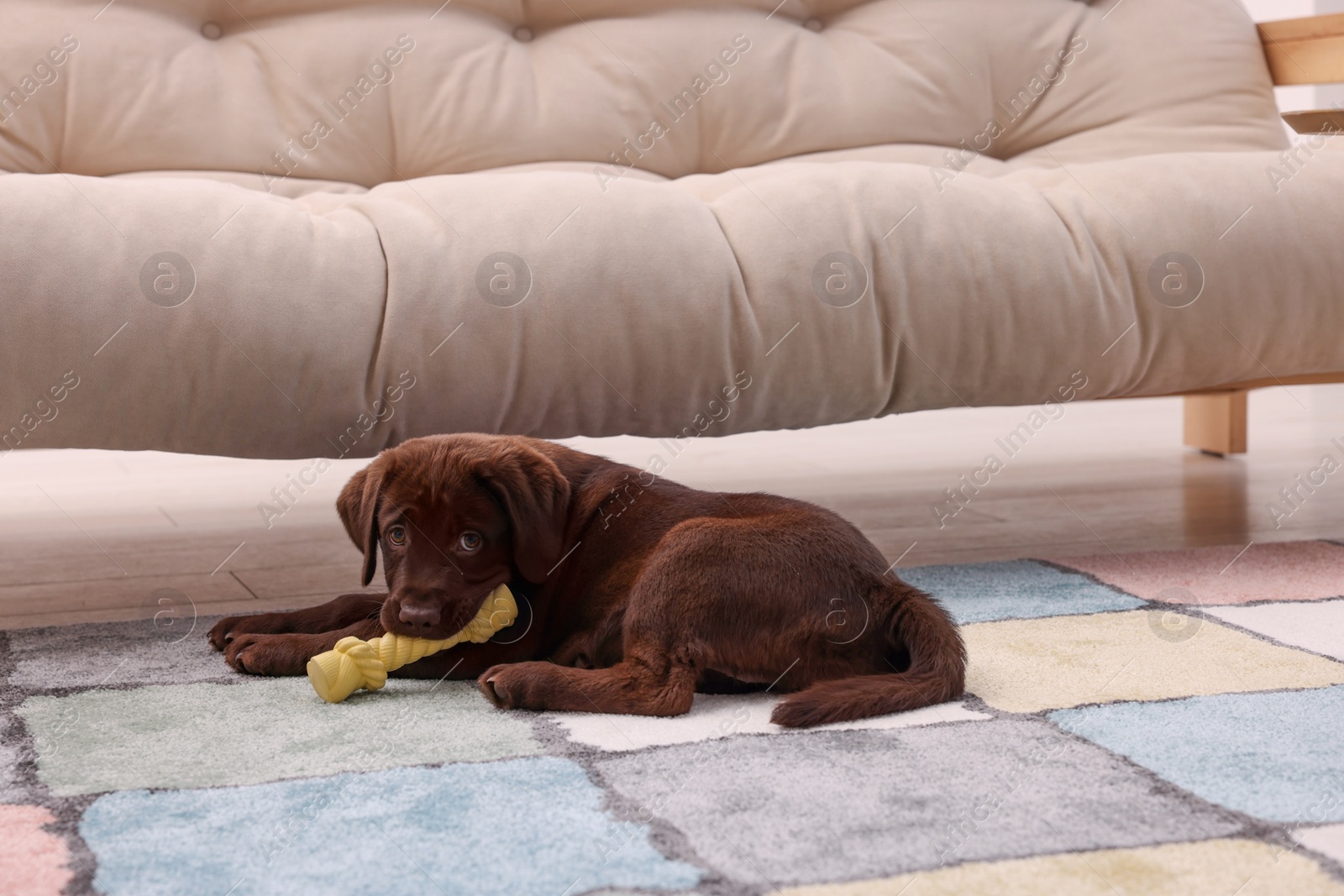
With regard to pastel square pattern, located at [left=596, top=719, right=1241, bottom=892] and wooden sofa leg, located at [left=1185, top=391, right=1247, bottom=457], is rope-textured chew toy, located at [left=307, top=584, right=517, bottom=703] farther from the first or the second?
wooden sofa leg, located at [left=1185, top=391, right=1247, bottom=457]

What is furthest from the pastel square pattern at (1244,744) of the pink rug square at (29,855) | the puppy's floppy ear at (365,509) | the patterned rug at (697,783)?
the pink rug square at (29,855)

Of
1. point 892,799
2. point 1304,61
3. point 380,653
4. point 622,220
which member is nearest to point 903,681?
point 892,799

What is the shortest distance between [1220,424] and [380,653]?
298 centimetres

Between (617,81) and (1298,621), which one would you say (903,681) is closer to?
(1298,621)

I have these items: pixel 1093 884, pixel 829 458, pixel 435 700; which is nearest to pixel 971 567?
pixel 435 700

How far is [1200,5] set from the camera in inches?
118

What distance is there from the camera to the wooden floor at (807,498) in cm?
231

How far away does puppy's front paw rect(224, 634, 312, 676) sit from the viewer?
1.60 meters

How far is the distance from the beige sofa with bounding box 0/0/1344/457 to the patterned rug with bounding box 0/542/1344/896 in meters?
0.47

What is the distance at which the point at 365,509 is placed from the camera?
5.32ft

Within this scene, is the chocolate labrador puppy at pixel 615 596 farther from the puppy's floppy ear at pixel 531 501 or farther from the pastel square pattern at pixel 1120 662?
the pastel square pattern at pixel 1120 662

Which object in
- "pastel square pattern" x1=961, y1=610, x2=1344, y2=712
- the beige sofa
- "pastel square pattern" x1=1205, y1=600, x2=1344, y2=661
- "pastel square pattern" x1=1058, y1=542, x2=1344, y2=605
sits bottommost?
"pastel square pattern" x1=1058, y1=542, x2=1344, y2=605

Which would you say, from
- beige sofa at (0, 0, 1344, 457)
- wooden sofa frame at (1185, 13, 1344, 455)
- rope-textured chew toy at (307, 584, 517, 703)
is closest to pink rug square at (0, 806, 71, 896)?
rope-textured chew toy at (307, 584, 517, 703)

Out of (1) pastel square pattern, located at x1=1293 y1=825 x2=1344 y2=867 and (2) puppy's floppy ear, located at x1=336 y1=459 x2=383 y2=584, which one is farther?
(2) puppy's floppy ear, located at x1=336 y1=459 x2=383 y2=584
